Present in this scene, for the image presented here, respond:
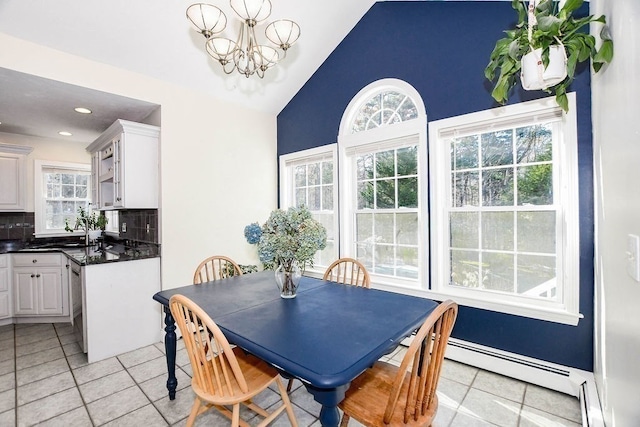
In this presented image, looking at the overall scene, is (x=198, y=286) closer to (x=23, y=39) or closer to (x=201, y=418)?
(x=201, y=418)

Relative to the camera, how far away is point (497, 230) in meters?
2.45

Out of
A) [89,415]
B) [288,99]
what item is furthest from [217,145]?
Result: [89,415]

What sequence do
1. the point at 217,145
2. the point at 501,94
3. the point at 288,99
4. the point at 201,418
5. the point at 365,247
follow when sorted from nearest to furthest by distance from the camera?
1. the point at 501,94
2. the point at 201,418
3. the point at 365,247
4. the point at 217,145
5. the point at 288,99

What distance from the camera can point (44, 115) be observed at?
3.39 metres

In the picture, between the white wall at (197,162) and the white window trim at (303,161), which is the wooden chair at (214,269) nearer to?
the white wall at (197,162)

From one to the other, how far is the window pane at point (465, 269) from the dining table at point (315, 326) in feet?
3.45

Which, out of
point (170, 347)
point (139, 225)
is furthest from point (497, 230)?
point (139, 225)

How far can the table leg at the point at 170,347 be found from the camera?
1971 mm

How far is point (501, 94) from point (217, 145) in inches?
116

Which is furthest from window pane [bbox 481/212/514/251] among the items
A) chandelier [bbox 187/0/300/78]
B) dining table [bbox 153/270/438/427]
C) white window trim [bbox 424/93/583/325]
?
chandelier [bbox 187/0/300/78]

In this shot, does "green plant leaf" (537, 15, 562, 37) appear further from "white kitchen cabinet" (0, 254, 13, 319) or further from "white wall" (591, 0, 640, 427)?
"white kitchen cabinet" (0, 254, 13, 319)

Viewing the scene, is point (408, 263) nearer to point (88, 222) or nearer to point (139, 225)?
point (139, 225)

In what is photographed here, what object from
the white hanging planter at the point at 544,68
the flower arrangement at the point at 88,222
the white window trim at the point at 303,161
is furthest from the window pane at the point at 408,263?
the flower arrangement at the point at 88,222

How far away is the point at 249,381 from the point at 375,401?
642 mm
